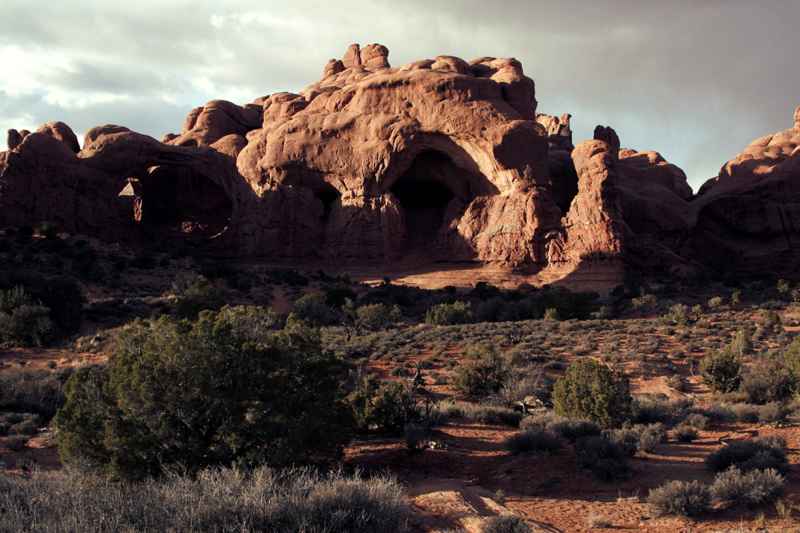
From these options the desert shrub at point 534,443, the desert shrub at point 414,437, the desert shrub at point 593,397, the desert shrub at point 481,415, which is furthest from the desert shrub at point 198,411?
the desert shrub at point 593,397

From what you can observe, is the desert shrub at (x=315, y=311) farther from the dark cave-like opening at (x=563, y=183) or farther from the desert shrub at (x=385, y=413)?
the dark cave-like opening at (x=563, y=183)

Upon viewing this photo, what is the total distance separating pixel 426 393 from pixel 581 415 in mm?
5571

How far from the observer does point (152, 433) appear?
30.2 ft

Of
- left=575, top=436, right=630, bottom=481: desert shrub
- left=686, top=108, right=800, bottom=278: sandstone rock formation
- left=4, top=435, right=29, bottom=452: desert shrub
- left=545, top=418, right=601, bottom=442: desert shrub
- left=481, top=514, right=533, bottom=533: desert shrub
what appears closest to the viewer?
left=481, top=514, right=533, bottom=533: desert shrub

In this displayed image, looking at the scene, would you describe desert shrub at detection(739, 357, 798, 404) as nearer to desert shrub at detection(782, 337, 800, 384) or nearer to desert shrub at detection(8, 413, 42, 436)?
desert shrub at detection(782, 337, 800, 384)

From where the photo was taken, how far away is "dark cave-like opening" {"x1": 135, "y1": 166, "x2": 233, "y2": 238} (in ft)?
174

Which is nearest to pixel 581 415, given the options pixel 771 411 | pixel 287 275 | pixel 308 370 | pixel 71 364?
pixel 771 411

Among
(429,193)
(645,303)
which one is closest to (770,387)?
(645,303)

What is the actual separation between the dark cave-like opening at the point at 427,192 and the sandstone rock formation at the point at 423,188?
98 millimetres

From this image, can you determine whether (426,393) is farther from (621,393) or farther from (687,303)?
(687,303)

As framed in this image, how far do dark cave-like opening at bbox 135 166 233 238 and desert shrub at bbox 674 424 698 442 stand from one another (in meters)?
44.3

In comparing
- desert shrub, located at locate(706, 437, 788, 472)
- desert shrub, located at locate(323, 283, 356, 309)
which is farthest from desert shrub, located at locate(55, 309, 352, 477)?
desert shrub, located at locate(323, 283, 356, 309)

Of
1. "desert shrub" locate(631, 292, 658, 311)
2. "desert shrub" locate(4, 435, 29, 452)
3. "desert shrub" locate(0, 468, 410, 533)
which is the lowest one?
"desert shrub" locate(4, 435, 29, 452)

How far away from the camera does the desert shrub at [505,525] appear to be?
7434mm
